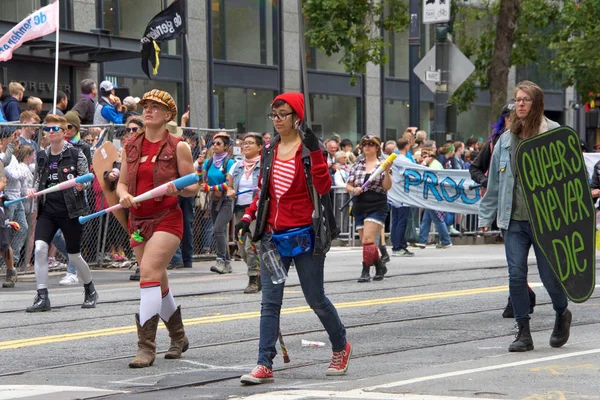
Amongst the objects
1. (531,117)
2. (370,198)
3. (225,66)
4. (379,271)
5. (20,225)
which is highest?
(225,66)

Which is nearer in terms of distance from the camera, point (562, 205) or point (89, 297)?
point (562, 205)

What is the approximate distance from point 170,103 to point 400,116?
90.5 feet

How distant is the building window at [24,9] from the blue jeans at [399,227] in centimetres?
872

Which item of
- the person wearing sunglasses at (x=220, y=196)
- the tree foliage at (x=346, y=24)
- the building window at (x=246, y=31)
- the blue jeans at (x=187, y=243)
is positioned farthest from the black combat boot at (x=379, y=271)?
the building window at (x=246, y=31)

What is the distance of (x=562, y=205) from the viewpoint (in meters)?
8.46

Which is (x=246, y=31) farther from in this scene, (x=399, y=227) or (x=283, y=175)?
(x=283, y=175)

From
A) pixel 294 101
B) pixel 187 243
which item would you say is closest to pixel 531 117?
pixel 294 101

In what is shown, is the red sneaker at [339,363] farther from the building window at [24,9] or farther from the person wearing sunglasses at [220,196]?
the building window at [24,9]

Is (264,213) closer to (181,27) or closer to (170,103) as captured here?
(170,103)

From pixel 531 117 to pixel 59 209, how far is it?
4.98 m

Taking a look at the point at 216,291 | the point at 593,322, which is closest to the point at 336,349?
the point at 593,322

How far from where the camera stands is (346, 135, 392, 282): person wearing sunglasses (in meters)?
14.0

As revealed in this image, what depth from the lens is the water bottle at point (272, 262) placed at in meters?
7.43

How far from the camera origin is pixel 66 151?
38.6 feet
